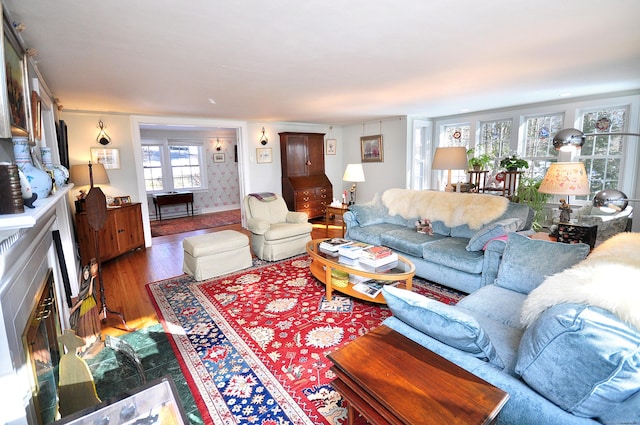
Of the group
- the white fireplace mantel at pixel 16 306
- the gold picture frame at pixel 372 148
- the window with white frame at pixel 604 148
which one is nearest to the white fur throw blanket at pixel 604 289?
the white fireplace mantel at pixel 16 306

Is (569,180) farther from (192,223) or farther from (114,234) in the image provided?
(192,223)

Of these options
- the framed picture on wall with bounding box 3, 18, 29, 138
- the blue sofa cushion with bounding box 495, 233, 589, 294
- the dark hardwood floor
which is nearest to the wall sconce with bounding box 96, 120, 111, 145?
the dark hardwood floor

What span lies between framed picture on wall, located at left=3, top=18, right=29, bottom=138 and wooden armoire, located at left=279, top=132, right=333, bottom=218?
15.6 ft

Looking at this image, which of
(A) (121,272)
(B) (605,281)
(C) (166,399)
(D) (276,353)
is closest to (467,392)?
(B) (605,281)

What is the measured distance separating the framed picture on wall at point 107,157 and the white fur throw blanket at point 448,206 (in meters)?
4.15

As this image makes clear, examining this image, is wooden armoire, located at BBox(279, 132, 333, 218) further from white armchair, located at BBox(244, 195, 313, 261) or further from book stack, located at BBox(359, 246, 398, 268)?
book stack, located at BBox(359, 246, 398, 268)

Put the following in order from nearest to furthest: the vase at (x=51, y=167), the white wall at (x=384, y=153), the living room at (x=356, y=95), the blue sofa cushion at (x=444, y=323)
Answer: the blue sofa cushion at (x=444, y=323)
the living room at (x=356, y=95)
the vase at (x=51, y=167)
the white wall at (x=384, y=153)

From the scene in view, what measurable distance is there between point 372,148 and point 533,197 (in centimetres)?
321

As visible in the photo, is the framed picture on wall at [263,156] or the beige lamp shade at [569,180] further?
the framed picture on wall at [263,156]

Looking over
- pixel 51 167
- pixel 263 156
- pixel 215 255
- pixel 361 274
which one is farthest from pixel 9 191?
pixel 263 156

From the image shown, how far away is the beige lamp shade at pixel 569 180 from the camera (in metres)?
2.28

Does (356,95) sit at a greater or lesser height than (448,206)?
greater

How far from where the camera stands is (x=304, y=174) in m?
6.68

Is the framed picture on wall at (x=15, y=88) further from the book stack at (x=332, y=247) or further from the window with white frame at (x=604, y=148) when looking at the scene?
the window with white frame at (x=604, y=148)
